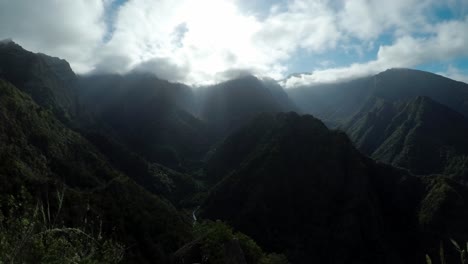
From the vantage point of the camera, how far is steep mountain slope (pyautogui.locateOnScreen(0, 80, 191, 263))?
211 ft

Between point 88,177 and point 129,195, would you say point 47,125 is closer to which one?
point 88,177

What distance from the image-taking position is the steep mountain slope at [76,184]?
6431 centimetres

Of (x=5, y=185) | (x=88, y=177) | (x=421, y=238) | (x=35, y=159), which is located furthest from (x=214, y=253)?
(x=421, y=238)

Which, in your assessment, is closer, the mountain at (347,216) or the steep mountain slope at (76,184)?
the steep mountain slope at (76,184)

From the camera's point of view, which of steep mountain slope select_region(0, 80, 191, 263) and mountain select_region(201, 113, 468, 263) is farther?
mountain select_region(201, 113, 468, 263)

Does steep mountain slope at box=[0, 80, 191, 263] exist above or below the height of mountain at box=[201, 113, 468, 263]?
above

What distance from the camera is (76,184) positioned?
4737 inches

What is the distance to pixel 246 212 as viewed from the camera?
18275 cm

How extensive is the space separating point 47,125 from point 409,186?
563ft

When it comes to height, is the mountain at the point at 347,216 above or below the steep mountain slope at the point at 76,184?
below

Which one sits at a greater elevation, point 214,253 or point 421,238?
point 214,253

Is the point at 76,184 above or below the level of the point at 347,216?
above

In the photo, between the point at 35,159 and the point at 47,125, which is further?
the point at 47,125

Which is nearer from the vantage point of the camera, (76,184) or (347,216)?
(76,184)
